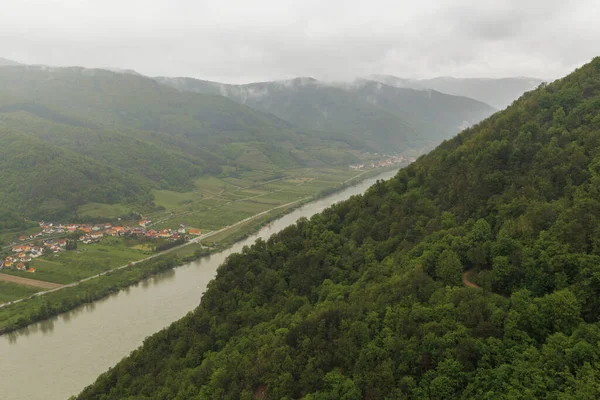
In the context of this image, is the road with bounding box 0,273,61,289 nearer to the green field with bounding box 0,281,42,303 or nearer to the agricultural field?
the agricultural field

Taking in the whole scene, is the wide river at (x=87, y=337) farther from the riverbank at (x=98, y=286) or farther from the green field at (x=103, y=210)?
the green field at (x=103, y=210)

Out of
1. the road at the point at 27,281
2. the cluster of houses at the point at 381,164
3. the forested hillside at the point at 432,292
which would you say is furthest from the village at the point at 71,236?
the cluster of houses at the point at 381,164

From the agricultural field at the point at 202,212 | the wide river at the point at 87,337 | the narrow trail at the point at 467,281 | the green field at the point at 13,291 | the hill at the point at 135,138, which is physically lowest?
the wide river at the point at 87,337

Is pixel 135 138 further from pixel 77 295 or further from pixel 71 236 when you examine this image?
pixel 77 295

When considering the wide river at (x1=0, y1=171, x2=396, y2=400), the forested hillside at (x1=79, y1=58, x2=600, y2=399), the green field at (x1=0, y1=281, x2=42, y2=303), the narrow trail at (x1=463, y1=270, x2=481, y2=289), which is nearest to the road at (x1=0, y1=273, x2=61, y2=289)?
the green field at (x1=0, y1=281, x2=42, y2=303)

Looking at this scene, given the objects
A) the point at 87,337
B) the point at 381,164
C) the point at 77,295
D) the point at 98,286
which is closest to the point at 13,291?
the point at 77,295
